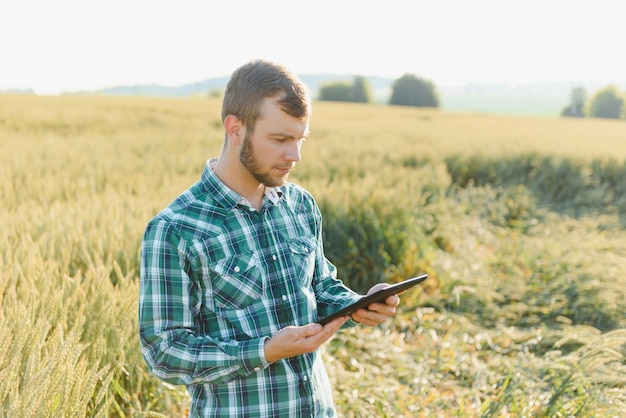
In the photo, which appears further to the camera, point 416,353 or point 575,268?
point 575,268

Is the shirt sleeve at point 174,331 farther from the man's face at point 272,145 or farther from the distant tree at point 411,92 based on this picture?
the distant tree at point 411,92

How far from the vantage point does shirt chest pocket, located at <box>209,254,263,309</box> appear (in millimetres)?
1678

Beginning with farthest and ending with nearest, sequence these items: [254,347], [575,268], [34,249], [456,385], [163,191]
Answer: [575,268], [163,191], [456,385], [34,249], [254,347]

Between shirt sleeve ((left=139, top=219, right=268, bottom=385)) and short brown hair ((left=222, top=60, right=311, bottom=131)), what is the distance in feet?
1.24

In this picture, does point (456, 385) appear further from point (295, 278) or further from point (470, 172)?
point (470, 172)

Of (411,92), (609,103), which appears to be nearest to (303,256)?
(411,92)

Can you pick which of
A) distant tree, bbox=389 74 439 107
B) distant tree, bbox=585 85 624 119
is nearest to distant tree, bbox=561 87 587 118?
distant tree, bbox=585 85 624 119

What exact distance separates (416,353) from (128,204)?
2.34 m

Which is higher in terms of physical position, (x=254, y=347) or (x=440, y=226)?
(x=254, y=347)

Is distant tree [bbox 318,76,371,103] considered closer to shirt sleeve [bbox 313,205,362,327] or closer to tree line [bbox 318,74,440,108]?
tree line [bbox 318,74,440,108]

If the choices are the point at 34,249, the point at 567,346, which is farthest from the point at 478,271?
the point at 34,249

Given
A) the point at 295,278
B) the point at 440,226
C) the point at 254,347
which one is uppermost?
the point at 295,278

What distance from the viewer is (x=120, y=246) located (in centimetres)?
351

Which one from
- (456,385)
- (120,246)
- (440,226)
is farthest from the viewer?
(440,226)
